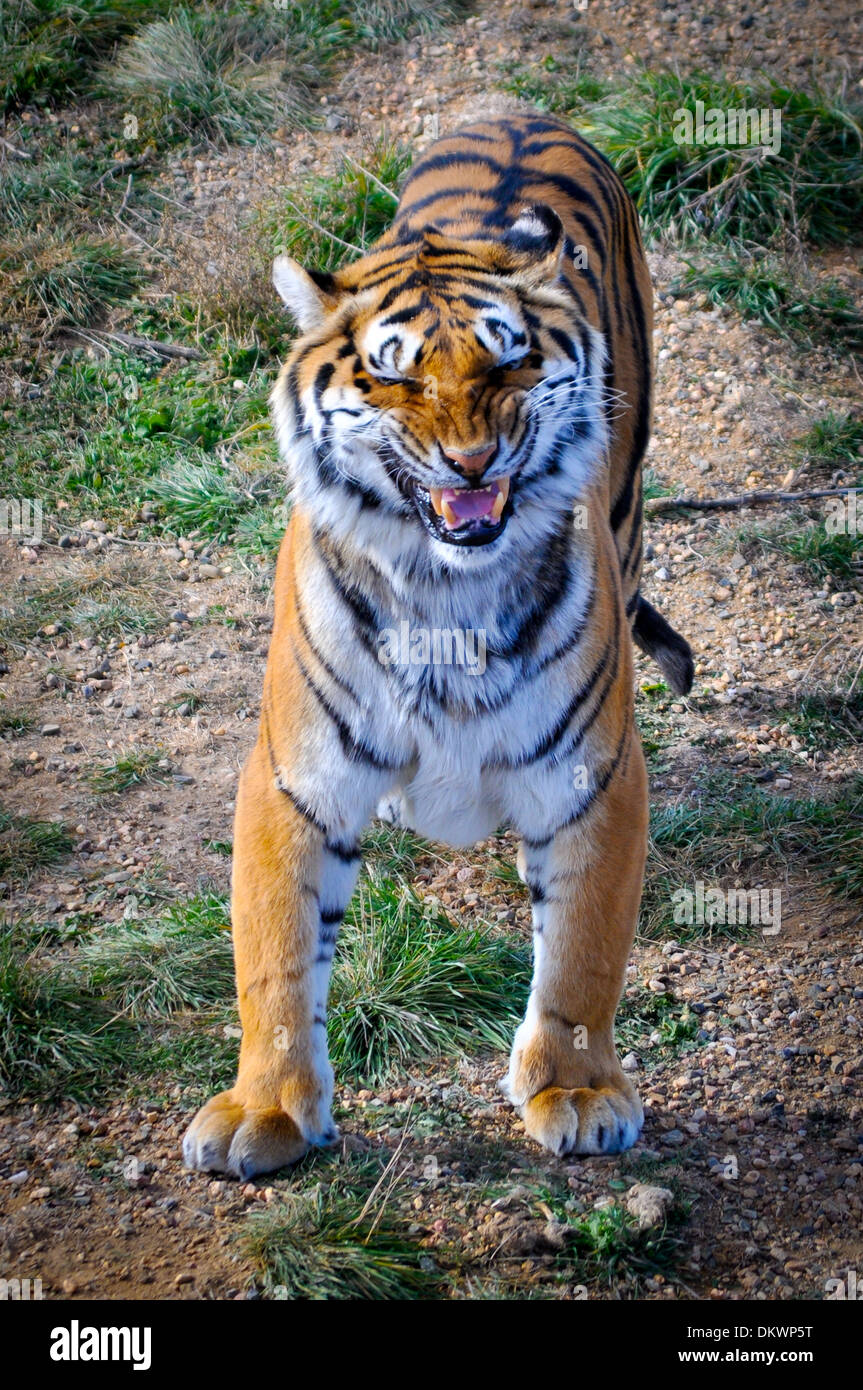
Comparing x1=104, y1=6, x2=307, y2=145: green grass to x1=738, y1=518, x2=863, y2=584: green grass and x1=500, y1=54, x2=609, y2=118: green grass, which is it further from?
x1=738, y1=518, x2=863, y2=584: green grass

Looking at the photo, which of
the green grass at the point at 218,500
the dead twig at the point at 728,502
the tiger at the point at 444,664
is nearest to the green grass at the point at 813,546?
the dead twig at the point at 728,502

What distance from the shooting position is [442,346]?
274 cm

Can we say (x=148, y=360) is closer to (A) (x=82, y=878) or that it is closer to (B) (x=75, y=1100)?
(A) (x=82, y=878)

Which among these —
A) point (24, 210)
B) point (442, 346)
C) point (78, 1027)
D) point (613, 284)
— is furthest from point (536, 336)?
point (24, 210)

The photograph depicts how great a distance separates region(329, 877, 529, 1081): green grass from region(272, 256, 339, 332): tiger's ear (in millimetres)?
1757

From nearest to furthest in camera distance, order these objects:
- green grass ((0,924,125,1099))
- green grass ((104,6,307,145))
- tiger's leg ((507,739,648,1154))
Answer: tiger's leg ((507,739,648,1154)) → green grass ((0,924,125,1099)) → green grass ((104,6,307,145))

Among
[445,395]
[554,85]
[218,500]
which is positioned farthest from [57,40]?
[445,395]

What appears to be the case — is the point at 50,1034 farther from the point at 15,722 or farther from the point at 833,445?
the point at 833,445

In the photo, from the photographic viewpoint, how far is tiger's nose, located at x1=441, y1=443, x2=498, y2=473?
8.71ft

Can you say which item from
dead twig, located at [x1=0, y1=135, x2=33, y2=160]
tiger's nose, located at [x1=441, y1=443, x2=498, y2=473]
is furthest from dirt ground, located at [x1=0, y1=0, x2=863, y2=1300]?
tiger's nose, located at [x1=441, y1=443, x2=498, y2=473]

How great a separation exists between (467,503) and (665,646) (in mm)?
2114
